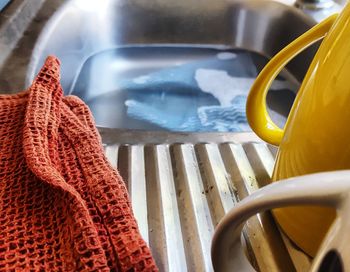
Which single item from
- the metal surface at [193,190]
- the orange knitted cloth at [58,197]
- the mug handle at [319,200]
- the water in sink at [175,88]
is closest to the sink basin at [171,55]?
the water in sink at [175,88]

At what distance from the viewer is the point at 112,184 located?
267 mm

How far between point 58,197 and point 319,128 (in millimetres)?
164

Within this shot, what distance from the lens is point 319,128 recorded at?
0.26 metres

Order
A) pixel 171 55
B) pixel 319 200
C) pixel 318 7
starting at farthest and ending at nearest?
1. pixel 171 55
2. pixel 318 7
3. pixel 319 200

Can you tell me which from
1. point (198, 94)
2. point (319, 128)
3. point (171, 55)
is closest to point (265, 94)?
point (319, 128)

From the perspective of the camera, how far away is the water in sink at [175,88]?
2.22 feet

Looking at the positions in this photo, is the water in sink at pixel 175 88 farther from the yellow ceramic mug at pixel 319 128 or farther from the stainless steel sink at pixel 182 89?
the yellow ceramic mug at pixel 319 128

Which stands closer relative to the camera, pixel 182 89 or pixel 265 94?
pixel 265 94

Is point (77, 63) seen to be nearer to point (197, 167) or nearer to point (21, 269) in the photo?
point (197, 167)

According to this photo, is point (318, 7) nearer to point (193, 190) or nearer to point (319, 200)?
point (193, 190)

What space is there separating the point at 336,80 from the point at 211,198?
18cm

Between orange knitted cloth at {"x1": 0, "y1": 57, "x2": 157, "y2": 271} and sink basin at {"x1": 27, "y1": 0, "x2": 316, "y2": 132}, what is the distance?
1.11 ft

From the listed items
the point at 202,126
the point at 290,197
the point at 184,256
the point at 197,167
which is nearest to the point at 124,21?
the point at 202,126

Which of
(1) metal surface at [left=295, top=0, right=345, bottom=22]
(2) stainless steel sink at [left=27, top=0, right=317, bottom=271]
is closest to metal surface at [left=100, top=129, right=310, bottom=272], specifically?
(2) stainless steel sink at [left=27, top=0, right=317, bottom=271]
